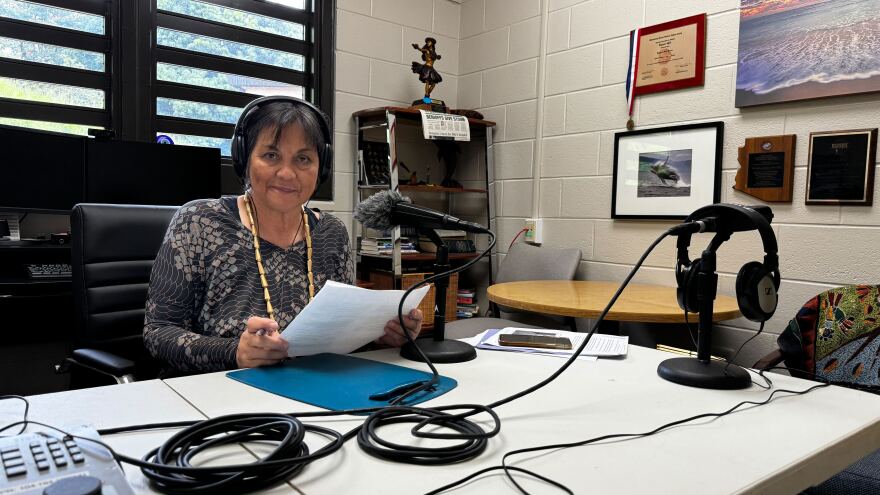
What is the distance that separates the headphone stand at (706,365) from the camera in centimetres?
99

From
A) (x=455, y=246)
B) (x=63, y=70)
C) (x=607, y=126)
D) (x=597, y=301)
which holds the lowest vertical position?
(x=597, y=301)

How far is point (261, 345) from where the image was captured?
1010 mm

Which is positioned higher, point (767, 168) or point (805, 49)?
point (805, 49)

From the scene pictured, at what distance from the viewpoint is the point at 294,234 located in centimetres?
146

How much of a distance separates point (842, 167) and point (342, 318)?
2227mm

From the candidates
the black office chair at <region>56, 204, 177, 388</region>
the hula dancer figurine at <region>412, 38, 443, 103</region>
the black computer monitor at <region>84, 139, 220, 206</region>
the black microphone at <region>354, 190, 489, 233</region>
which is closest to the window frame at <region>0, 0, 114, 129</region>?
the black computer monitor at <region>84, 139, 220, 206</region>

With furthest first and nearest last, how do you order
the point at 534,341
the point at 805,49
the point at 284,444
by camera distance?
the point at 805,49 < the point at 534,341 < the point at 284,444

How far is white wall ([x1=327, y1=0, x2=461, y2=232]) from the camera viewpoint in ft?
11.5

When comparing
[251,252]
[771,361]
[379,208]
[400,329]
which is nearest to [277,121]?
[251,252]

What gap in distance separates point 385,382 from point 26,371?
191 centimetres

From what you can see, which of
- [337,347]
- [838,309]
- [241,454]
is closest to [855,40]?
[838,309]

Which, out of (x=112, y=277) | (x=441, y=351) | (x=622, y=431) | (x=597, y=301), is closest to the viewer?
(x=622, y=431)

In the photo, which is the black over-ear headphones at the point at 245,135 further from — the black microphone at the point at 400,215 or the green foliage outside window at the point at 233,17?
the green foliage outside window at the point at 233,17

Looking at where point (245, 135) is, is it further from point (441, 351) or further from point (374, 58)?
point (374, 58)
